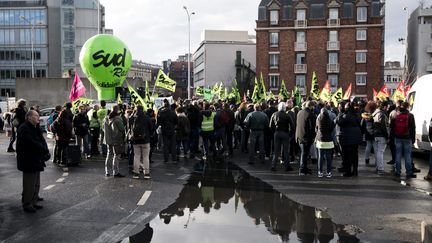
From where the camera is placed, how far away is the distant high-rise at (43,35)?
292 ft

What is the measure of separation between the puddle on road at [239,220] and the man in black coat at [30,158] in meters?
2.36

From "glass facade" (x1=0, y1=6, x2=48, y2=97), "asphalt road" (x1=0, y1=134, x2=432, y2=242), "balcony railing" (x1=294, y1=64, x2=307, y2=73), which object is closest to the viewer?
"asphalt road" (x1=0, y1=134, x2=432, y2=242)

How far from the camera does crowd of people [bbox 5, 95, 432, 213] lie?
40.1 ft

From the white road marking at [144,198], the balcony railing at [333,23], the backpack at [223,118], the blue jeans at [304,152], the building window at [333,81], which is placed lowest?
the white road marking at [144,198]

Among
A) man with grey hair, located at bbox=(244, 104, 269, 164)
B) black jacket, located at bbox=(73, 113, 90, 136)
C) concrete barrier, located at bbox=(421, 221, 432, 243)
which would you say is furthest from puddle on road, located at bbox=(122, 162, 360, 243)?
black jacket, located at bbox=(73, 113, 90, 136)

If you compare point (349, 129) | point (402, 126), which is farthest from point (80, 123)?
point (402, 126)

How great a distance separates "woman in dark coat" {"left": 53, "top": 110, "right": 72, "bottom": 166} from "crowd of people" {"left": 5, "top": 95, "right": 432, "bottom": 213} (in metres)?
0.03

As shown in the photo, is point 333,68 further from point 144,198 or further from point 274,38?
point 144,198

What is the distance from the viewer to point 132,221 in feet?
25.7

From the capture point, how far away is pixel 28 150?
873cm

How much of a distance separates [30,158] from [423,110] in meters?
11.8

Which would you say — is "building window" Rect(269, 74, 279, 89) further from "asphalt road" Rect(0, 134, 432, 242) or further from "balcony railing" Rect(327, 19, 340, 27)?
"asphalt road" Rect(0, 134, 432, 242)

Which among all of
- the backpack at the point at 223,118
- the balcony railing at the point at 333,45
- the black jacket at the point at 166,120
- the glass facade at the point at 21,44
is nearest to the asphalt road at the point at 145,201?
the black jacket at the point at 166,120

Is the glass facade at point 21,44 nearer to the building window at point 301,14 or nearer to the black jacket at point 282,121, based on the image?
the building window at point 301,14
